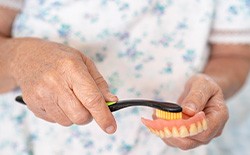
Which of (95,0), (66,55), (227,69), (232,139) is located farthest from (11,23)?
(232,139)

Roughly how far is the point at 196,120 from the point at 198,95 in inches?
3.5

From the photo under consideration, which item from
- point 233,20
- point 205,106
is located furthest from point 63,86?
point 233,20

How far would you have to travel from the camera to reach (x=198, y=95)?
696 mm

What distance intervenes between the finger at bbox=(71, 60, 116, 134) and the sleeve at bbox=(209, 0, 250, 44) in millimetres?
466

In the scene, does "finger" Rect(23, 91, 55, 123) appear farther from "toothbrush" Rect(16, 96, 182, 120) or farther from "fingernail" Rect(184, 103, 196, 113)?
"fingernail" Rect(184, 103, 196, 113)

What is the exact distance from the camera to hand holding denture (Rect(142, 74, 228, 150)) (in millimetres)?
606

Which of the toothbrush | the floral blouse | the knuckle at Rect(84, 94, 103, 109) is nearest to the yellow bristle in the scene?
the toothbrush

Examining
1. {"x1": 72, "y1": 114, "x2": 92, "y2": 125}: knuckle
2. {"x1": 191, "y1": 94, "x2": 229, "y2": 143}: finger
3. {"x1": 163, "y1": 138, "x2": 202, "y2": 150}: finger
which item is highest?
{"x1": 72, "y1": 114, "x2": 92, "y2": 125}: knuckle

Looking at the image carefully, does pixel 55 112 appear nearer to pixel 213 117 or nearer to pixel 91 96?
pixel 91 96

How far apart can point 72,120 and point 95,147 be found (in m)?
0.26

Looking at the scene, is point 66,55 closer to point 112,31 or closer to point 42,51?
point 42,51

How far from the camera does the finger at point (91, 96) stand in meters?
0.56

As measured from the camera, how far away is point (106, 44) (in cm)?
87

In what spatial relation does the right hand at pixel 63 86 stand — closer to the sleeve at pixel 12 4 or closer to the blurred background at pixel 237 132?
the sleeve at pixel 12 4
